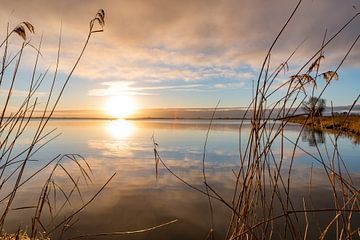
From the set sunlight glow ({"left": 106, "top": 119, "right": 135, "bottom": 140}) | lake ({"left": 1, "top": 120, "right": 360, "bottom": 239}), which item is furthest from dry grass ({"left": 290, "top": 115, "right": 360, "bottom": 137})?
sunlight glow ({"left": 106, "top": 119, "right": 135, "bottom": 140})

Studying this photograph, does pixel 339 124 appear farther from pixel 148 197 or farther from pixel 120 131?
pixel 120 131

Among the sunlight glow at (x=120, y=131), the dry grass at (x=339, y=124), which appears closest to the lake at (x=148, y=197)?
the dry grass at (x=339, y=124)

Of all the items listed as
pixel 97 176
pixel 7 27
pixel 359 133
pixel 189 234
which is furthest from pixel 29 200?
pixel 359 133

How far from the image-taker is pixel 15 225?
5973mm

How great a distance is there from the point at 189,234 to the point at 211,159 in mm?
8055

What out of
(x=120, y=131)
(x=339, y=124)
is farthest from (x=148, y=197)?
(x=120, y=131)

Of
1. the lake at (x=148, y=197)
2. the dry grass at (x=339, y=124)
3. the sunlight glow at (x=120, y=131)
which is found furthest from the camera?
the sunlight glow at (x=120, y=131)

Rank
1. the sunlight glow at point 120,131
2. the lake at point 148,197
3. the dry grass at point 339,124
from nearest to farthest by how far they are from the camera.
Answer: the dry grass at point 339,124 < the lake at point 148,197 < the sunlight glow at point 120,131

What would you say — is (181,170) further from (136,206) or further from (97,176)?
(136,206)

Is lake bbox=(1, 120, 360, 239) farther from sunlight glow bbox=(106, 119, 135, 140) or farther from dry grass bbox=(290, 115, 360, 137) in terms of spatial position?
sunlight glow bbox=(106, 119, 135, 140)

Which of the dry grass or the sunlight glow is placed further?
the sunlight glow

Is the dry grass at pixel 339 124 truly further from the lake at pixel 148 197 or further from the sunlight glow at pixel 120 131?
the sunlight glow at pixel 120 131

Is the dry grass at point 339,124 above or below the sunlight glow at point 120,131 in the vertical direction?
above

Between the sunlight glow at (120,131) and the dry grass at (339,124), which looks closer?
the dry grass at (339,124)
